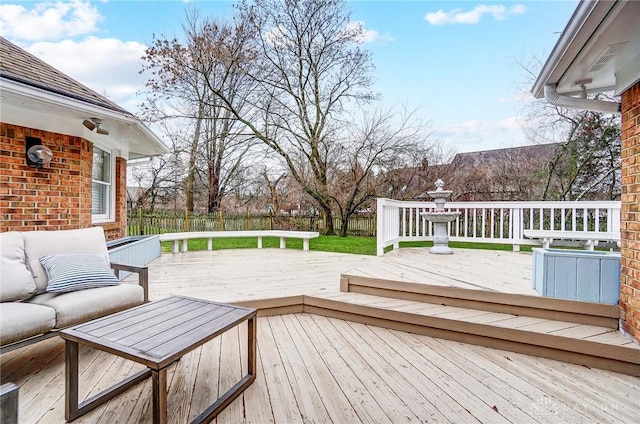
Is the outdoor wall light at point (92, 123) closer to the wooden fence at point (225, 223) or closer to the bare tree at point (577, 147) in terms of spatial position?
the wooden fence at point (225, 223)

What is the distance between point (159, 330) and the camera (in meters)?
1.86

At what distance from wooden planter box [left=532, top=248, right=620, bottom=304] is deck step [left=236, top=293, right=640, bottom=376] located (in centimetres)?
27

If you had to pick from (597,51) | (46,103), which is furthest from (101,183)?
(597,51)

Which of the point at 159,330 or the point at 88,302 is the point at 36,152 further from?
the point at 159,330

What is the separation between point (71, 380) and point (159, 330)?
521 mm

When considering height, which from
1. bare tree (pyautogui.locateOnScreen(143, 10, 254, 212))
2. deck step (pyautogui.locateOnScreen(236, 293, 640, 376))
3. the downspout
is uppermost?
bare tree (pyautogui.locateOnScreen(143, 10, 254, 212))

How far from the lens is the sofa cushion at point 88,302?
2330mm

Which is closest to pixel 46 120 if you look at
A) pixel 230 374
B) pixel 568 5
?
pixel 230 374

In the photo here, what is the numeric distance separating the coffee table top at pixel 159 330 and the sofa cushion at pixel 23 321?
591mm

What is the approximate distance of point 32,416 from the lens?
70.7 inches

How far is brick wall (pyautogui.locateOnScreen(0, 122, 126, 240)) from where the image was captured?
11.1 ft

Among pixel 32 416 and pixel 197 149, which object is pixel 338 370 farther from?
pixel 197 149

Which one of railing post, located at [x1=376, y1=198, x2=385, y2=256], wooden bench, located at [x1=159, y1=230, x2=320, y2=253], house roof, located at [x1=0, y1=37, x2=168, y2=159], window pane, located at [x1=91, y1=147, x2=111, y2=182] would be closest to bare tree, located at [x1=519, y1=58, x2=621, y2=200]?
railing post, located at [x1=376, y1=198, x2=385, y2=256]

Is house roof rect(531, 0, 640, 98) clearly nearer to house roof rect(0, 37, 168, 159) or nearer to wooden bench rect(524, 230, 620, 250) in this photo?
wooden bench rect(524, 230, 620, 250)
